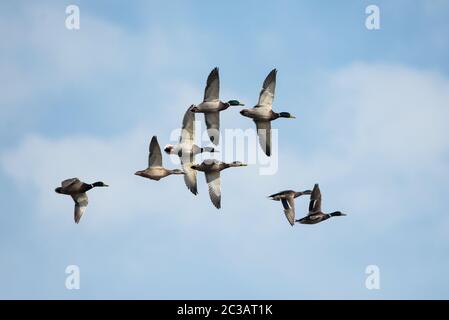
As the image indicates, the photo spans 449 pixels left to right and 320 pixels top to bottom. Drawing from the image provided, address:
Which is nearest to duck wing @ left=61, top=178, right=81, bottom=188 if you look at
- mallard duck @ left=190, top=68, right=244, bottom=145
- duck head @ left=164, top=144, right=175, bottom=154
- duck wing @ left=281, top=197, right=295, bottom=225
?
duck head @ left=164, top=144, right=175, bottom=154

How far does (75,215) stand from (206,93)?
7.11m

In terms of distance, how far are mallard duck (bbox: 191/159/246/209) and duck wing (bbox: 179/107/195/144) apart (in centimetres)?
127

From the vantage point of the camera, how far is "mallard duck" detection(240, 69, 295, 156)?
42.1 meters

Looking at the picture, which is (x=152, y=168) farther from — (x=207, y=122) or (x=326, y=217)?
(x=326, y=217)

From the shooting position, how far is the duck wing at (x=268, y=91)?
42031 mm

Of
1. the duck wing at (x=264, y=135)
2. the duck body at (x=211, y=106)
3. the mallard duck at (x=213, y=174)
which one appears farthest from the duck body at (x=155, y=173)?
the duck wing at (x=264, y=135)

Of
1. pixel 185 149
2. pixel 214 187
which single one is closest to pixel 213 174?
pixel 214 187

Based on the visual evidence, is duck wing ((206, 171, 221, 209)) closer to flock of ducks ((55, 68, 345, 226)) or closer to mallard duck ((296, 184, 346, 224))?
flock of ducks ((55, 68, 345, 226))

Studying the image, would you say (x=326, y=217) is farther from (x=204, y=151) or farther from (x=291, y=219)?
(x=204, y=151)
